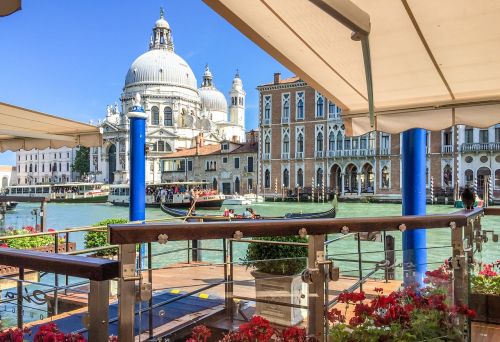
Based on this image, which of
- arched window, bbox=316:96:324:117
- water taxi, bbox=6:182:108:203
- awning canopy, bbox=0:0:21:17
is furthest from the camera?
water taxi, bbox=6:182:108:203

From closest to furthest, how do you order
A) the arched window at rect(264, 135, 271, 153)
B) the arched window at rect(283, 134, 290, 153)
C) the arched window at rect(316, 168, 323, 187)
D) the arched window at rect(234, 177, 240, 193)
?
the arched window at rect(316, 168, 323, 187)
the arched window at rect(283, 134, 290, 153)
the arched window at rect(264, 135, 271, 153)
the arched window at rect(234, 177, 240, 193)

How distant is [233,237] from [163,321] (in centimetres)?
33

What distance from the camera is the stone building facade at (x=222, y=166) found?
39.1 m

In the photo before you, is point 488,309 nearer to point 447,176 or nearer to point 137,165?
point 137,165

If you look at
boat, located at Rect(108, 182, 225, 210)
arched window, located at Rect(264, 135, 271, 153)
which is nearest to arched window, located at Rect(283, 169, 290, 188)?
arched window, located at Rect(264, 135, 271, 153)

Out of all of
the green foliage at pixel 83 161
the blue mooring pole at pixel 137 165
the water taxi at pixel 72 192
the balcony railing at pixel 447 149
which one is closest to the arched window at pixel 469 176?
the balcony railing at pixel 447 149

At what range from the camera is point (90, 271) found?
1.06 meters

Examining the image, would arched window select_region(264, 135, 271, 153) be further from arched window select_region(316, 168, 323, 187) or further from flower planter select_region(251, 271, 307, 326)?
flower planter select_region(251, 271, 307, 326)

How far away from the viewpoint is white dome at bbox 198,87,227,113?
6694 cm

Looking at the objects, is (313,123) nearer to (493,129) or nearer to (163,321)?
(493,129)

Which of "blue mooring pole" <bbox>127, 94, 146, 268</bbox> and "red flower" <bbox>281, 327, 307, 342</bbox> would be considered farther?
"blue mooring pole" <bbox>127, 94, 146, 268</bbox>

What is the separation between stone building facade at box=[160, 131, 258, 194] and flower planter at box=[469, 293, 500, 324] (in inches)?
1369

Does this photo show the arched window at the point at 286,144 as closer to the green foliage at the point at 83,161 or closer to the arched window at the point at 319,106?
the arched window at the point at 319,106

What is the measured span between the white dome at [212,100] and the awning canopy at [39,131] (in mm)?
60765
